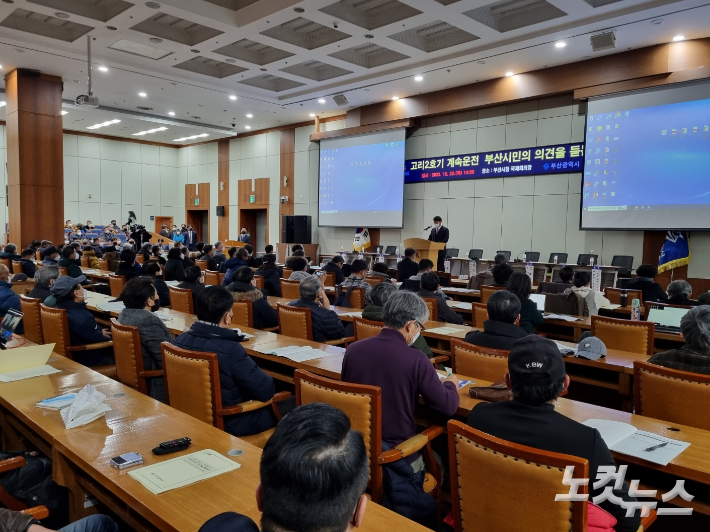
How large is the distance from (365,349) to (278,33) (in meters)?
8.09

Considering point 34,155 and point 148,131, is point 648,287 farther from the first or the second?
point 148,131

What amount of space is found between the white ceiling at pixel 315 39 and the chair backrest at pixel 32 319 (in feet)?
17.0

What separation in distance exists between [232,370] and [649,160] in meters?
8.82

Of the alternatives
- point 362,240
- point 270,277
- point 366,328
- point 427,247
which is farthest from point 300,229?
point 366,328

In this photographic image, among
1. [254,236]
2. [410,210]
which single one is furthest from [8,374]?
[254,236]

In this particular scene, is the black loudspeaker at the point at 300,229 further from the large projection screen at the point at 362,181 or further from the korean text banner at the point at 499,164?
the korean text banner at the point at 499,164

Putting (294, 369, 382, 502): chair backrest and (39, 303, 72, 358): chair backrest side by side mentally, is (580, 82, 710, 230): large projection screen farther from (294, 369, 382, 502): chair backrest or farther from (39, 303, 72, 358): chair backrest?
(39, 303, 72, 358): chair backrest

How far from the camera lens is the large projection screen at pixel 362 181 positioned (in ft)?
43.0

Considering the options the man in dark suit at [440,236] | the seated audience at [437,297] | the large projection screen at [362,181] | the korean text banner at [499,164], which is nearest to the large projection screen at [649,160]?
the korean text banner at [499,164]

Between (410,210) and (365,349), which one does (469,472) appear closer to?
→ (365,349)

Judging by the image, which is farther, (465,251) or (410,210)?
(410,210)

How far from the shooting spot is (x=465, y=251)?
12.3 meters

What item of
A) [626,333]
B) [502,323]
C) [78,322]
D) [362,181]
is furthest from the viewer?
[362,181]

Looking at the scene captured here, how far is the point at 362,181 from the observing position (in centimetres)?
1377
